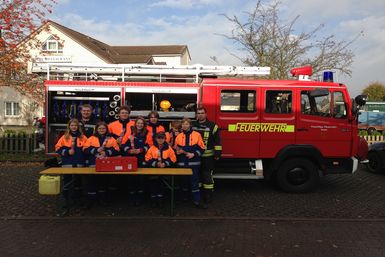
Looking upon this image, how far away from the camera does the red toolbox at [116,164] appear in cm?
600

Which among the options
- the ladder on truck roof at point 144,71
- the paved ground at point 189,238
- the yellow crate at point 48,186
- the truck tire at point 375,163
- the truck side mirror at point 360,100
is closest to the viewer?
the paved ground at point 189,238

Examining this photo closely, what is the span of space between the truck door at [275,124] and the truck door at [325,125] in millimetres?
185

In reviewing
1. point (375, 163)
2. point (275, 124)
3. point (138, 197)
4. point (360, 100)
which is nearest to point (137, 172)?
point (138, 197)

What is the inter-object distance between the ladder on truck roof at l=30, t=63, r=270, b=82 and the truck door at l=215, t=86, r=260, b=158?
1.84 feet

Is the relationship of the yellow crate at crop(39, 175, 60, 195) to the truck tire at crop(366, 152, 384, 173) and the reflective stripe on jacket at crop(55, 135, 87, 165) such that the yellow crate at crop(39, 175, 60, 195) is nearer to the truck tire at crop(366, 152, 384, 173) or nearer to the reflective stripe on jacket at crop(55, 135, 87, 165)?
the reflective stripe on jacket at crop(55, 135, 87, 165)

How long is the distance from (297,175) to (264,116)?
1.42 meters

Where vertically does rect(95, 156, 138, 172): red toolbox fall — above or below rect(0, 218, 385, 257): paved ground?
above

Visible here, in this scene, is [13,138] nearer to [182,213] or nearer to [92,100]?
[92,100]

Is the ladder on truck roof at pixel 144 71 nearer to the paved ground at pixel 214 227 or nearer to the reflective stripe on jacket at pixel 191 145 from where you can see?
the reflective stripe on jacket at pixel 191 145

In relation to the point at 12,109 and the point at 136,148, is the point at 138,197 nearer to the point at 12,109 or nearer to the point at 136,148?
the point at 136,148

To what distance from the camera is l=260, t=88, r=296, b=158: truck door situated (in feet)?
24.7

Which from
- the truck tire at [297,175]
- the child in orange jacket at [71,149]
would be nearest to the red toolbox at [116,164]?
the child in orange jacket at [71,149]

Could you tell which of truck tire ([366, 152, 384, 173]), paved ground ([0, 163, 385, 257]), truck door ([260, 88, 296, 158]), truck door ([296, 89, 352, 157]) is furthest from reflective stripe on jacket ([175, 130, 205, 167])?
truck tire ([366, 152, 384, 173])

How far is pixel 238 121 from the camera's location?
7531mm
